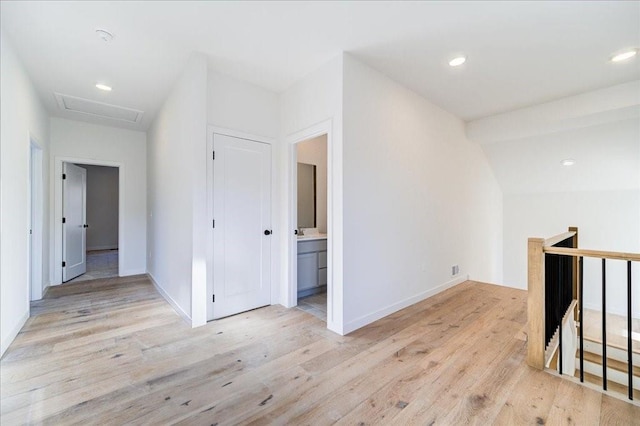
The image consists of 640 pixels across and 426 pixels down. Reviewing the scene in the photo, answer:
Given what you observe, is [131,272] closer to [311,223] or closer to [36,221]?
[36,221]

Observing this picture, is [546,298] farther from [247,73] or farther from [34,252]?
[34,252]

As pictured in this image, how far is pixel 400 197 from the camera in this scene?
3365 mm

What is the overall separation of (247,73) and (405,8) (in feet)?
5.72

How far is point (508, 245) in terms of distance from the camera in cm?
575

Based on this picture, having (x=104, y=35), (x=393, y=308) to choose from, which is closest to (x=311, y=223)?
(x=393, y=308)

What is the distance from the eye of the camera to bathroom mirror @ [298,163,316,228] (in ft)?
15.1

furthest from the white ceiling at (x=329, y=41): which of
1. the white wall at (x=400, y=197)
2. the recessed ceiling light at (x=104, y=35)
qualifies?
the white wall at (x=400, y=197)

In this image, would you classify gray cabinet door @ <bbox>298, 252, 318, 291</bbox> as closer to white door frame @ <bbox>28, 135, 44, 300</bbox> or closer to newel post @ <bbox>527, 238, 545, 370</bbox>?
newel post @ <bbox>527, 238, 545, 370</bbox>

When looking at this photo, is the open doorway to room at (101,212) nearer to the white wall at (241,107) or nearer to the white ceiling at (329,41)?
the white ceiling at (329,41)

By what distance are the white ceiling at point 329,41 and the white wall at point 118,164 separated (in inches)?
56.7

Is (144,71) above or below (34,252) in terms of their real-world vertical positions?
above

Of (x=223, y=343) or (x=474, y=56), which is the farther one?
(x=474, y=56)

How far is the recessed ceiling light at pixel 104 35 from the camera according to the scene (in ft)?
7.86

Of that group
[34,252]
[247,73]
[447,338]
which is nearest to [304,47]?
[247,73]
